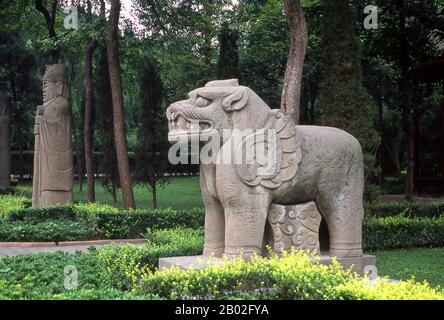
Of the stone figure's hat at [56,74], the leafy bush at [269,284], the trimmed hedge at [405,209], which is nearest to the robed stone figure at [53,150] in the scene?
the stone figure's hat at [56,74]

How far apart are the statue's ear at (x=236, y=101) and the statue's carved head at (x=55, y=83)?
1004cm

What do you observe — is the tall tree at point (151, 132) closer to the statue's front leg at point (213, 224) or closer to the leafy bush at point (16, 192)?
the leafy bush at point (16, 192)

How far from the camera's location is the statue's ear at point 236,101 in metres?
7.41

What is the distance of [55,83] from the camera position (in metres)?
16.5

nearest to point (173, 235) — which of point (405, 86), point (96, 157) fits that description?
point (405, 86)

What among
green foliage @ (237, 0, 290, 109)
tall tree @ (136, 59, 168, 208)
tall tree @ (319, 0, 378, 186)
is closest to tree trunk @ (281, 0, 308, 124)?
tall tree @ (319, 0, 378, 186)

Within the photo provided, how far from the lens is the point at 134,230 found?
1330cm

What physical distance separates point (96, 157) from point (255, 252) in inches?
1182

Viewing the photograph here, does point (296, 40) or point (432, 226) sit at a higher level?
point (296, 40)

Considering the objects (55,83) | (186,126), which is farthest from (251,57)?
(186,126)

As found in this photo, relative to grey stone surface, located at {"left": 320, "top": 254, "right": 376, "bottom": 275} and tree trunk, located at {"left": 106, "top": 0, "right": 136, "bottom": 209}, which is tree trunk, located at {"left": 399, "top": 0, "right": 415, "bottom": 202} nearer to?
tree trunk, located at {"left": 106, "top": 0, "right": 136, "bottom": 209}

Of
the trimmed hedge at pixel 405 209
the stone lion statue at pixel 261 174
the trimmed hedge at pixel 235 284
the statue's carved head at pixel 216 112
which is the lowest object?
the trimmed hedge at pixel 235 284

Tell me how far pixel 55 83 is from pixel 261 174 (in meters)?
10.6

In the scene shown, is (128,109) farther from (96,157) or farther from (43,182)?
(43,182)
